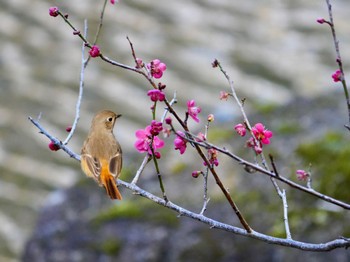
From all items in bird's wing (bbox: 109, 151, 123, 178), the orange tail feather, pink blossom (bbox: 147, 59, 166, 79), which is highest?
pink blossom (bbox: 147, 59, 166, 79)

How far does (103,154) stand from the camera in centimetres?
341

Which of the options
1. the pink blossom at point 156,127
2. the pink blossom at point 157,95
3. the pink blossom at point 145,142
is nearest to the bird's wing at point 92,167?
the pink blossom at point 145,142

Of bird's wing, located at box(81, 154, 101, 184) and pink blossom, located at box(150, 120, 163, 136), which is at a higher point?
pink blossom, located at box(150, 120, 163, 136)

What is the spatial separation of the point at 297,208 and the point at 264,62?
11.6 feet

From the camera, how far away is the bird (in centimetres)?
329

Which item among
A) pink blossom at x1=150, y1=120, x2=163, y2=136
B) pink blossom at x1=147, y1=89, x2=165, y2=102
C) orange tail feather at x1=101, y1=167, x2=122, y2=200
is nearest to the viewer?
pink blossom at x1=147, y1=89, x2=165, y2=102

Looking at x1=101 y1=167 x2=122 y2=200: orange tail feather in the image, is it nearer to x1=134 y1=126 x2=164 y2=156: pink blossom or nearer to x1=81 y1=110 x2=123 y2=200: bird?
x1=81 y1=110 x2=123 y2=200: bird

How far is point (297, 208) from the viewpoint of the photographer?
15.5ft

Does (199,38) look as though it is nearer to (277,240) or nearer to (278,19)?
(278,19)

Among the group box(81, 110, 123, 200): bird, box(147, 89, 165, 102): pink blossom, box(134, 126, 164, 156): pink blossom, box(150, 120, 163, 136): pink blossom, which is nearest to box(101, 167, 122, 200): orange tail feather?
box(81, 110, 123, 200): bird

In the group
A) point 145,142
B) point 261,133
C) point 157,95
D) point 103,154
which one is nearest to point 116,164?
point 103,154

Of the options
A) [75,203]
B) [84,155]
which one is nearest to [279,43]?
[75,203]

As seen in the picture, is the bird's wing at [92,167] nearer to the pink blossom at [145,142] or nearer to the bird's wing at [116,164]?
the bird's wing at [116,164]

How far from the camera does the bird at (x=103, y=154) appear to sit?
3.29 meters
